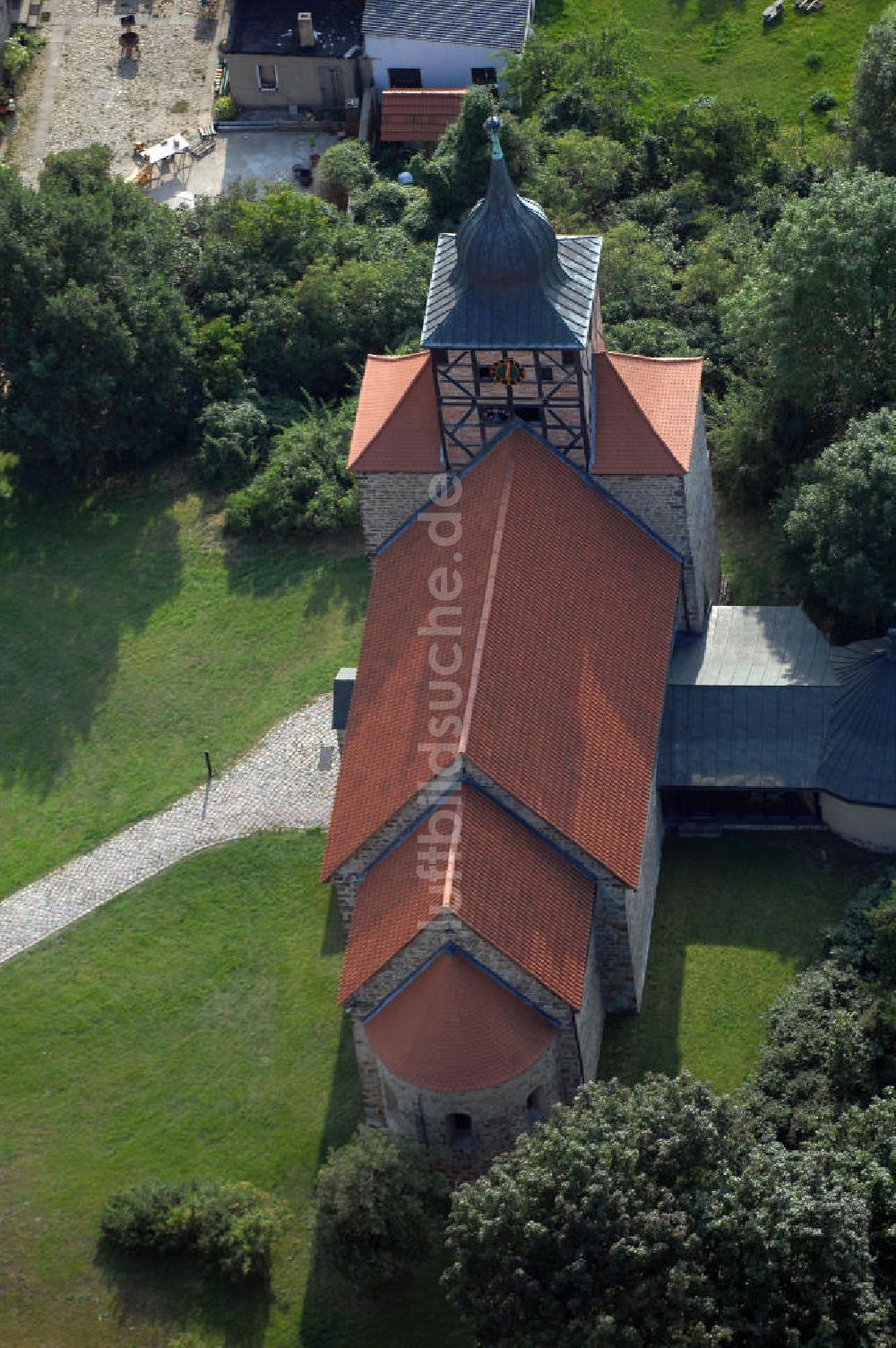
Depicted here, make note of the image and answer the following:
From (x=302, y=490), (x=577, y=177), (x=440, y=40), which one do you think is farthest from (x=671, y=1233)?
(x=440, y=40)

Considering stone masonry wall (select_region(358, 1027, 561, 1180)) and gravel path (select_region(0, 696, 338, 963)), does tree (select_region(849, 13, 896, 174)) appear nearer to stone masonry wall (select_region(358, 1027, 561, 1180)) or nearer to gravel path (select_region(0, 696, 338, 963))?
gravel path (select_region(0, 696, 338, 963))

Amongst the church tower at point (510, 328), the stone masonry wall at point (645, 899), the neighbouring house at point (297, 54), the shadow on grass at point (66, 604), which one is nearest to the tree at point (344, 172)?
the neighbouring house at point (297, 54)

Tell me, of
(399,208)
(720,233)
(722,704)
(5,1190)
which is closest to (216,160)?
(399,208)

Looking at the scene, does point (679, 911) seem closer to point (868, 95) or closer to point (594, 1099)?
point (594, 1099)

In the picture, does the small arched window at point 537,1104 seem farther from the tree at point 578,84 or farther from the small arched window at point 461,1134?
the tree at point 578,84

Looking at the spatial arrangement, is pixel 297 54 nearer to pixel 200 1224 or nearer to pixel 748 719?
pixel 748 719

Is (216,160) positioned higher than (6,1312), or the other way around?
(216,160)

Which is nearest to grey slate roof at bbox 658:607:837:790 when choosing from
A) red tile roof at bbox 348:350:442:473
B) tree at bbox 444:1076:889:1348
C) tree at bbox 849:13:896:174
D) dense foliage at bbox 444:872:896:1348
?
red tile roof at bbox 348:350:442:473
